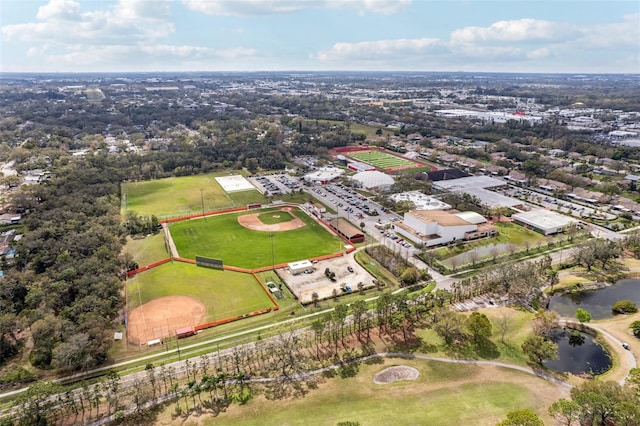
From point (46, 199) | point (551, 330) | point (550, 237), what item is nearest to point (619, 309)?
point (551, 330)

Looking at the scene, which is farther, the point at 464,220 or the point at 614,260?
the point at 464,220

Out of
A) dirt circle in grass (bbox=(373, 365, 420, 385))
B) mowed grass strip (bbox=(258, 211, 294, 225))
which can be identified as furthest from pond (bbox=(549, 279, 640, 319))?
mowed grass strip (bbox=(258, 211, 294, 225))

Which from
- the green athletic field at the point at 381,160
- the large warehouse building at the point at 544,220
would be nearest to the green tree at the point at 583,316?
the large warehouse building at the point at 544,220

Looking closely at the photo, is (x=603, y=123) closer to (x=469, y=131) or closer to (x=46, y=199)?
(x=469, y=131)

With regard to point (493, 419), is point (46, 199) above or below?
above

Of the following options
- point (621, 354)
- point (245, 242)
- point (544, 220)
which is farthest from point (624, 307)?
point (245, 242)

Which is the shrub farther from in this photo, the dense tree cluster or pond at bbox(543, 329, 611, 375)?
the dense tree cluster
